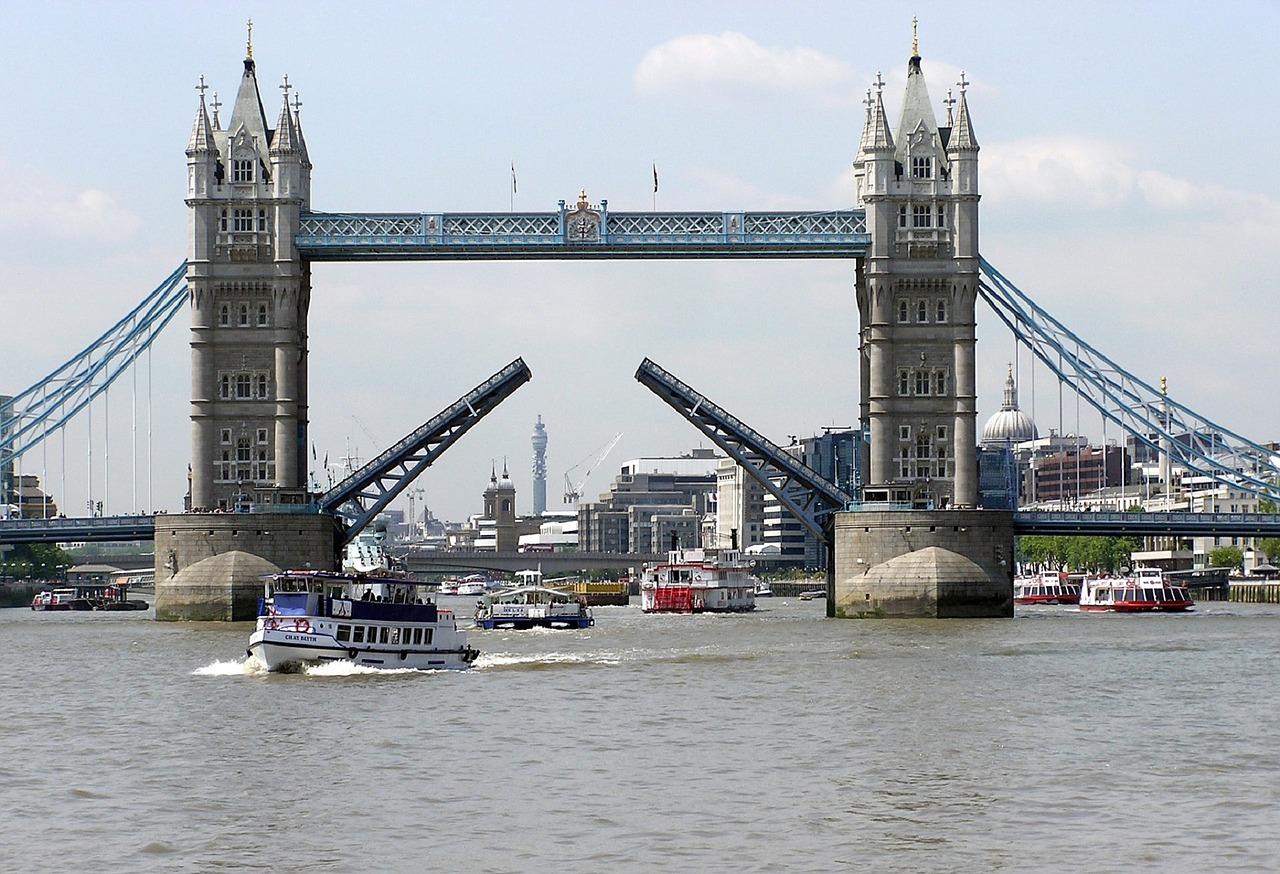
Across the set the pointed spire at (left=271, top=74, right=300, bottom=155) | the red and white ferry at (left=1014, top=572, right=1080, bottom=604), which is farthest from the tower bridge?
the red and white ferry at (left=1014, top=572, right=1080, bottom=604)

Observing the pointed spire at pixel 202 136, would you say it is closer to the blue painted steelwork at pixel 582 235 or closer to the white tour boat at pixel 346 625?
the blue painted steelwork at pixel 582 235

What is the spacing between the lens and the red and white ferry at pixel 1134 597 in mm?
114688

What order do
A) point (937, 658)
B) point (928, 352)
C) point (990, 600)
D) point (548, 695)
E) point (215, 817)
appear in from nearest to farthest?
1. point (215, 817)
2. point (548, 695)
3. point (937, 658)
4. point (990, 600)
5. point (928, 352)

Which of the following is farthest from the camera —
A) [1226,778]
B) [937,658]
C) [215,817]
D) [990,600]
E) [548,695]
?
[990,600]

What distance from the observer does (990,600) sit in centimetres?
9006

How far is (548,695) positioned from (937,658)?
618 inches

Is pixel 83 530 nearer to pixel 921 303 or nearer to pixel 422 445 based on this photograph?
pixel 422 445

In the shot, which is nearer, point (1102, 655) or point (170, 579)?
point (1102, 655)

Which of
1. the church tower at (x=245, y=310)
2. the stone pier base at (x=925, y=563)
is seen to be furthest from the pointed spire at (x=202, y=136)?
the stone pier base at (x=925, y=563)

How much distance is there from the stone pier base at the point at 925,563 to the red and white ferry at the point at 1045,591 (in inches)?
1741

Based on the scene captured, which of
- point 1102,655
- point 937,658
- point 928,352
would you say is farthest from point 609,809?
point 928,352

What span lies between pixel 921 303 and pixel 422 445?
22300 mm

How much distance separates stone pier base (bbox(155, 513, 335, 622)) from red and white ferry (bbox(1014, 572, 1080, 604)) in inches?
2227

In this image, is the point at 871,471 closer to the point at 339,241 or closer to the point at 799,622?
the point at 799,622
